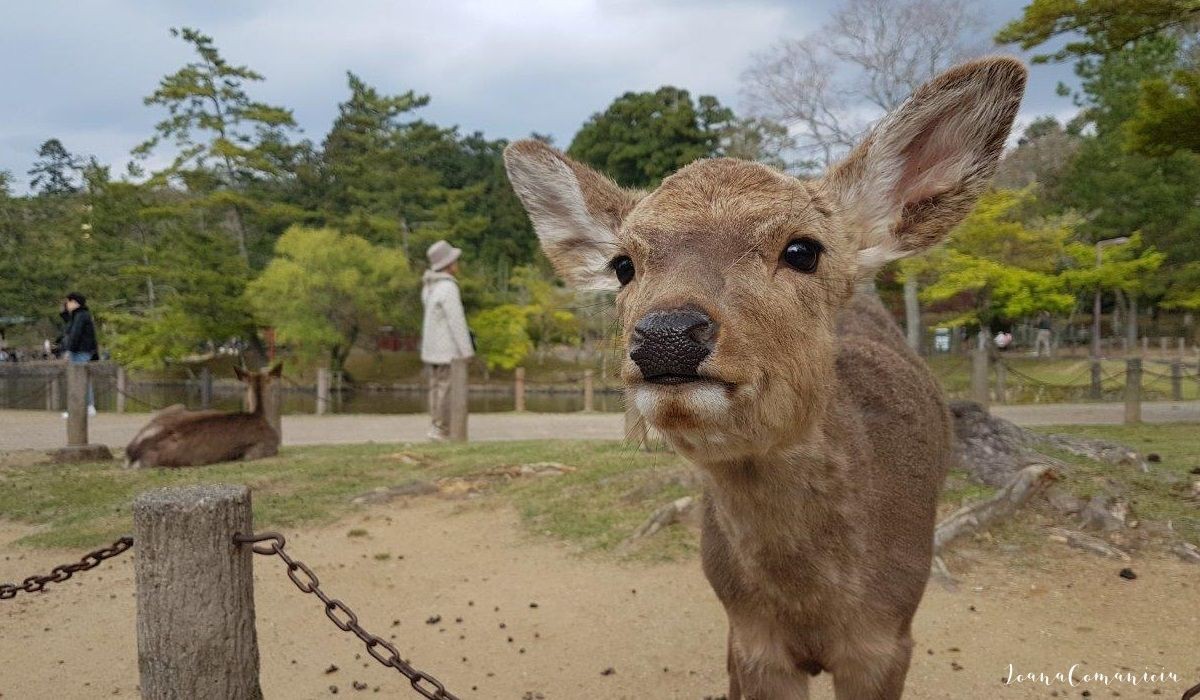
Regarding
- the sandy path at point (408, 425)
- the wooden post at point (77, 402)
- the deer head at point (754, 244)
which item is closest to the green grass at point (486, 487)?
the wooden post at point (77, 402)

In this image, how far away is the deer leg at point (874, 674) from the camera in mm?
2379

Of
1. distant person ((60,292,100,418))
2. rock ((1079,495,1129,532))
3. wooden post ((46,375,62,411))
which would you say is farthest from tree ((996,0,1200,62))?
wooden post ((46,375,62,411))

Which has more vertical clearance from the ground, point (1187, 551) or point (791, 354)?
point (791, 354)

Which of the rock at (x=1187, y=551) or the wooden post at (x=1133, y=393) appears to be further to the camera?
the wooden post at (x=1133, y=393)

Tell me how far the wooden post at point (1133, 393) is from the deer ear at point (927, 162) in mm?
11447

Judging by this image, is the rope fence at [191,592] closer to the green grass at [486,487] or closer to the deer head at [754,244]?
the deer head at [754,244]

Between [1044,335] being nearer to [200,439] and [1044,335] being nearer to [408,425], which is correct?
[408,425]

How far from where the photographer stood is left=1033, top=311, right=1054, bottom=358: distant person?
29.6 metres

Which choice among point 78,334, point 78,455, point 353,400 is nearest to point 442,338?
Result: point 78,455

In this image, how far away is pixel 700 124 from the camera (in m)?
26.4

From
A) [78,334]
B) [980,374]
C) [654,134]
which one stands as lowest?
[980,374]

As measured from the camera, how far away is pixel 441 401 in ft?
35.8

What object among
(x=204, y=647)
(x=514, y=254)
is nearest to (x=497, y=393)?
(x=514, y=254)

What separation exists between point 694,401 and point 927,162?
5.24 ft
